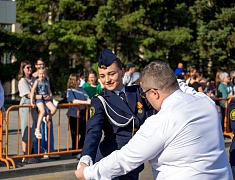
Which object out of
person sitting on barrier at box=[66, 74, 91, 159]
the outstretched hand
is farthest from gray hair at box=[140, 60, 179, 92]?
person sitting on barrier at box=[66, 74, 91, 159]

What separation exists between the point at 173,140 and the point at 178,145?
4 cm

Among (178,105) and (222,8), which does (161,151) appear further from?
(222,8)

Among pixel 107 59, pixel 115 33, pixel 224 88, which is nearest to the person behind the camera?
pixel 107 59

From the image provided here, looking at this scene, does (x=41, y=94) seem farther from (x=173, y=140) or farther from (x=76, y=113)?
(x=173, y=140)

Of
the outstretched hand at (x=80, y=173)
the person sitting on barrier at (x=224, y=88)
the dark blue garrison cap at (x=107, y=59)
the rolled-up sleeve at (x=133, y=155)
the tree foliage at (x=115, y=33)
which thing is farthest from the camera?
the tree foliage at (x=115, y=33)

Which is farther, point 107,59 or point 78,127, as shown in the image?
point 78,127

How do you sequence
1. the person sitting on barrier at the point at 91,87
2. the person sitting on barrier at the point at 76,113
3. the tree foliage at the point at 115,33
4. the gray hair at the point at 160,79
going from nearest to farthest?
the gray hair at the point at 160,79 < the person sitting on barrier at the point at 76,113 < the person sitting on barrier at the point at 91,87 < the tree foliage at the point at 115,33

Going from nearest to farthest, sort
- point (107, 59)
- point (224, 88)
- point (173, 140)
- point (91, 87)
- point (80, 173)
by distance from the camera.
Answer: point (173, 140), point (80, 173), point (107, 59), point (91, 87), point (224, 88)

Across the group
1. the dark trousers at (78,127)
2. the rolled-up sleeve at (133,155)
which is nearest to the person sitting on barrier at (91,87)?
the dark trousers at (78,127)

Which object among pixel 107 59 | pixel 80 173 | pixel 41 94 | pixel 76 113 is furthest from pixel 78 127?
pixel 80 173

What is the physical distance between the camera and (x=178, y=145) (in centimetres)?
301

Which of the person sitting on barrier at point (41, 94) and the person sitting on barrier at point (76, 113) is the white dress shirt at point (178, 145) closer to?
the person sitting on barrier at point (41, 94)

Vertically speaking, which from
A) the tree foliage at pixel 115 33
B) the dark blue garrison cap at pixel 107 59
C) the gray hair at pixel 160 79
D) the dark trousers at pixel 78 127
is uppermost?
the tree foliage at pixel 115 33

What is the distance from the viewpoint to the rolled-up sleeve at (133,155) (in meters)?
3.00
